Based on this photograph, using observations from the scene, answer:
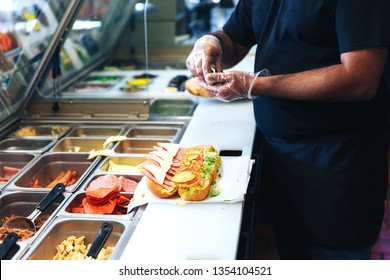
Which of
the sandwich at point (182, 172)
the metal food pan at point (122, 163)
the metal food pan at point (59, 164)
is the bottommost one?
the metal food pan at point (59, 164)

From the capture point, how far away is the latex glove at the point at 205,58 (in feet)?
6.15

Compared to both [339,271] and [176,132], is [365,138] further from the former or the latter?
[176,132]

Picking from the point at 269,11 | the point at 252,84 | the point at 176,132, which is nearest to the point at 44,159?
the point at 176,132

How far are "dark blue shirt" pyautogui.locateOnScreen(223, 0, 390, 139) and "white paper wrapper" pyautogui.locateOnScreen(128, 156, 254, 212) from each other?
0.23 metres

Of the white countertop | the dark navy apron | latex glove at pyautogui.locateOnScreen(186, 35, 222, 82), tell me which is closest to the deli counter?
the white countertop

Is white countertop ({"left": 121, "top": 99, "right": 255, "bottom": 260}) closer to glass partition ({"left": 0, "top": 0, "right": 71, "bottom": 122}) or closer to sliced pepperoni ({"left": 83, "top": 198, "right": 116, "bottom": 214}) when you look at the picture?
sliced pepperoni ({"left": 83, "top": 198, "right": 116, "bottom": 214})

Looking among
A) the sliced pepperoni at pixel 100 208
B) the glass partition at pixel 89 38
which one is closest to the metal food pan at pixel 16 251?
the sliced pepperoni at pixel 100 208

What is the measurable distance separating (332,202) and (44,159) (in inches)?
48.6

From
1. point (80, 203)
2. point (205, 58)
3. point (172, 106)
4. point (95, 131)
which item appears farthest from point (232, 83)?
point (172, 106)

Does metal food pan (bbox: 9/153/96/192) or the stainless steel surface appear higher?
the stainless steel surface

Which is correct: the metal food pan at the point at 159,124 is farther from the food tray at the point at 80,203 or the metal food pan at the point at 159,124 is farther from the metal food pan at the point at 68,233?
the metal food pan at the point at 68,233

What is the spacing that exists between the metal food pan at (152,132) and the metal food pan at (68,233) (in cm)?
83

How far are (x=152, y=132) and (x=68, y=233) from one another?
92 centimetres

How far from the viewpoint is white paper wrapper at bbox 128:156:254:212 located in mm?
1579
